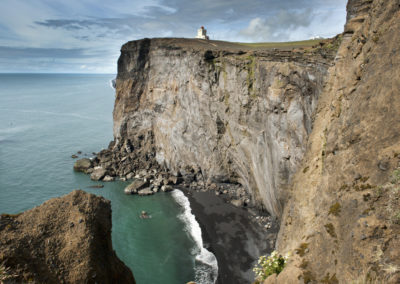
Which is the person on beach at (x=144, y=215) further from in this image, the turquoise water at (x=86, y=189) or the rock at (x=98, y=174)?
the rock at (x=98, y=174)

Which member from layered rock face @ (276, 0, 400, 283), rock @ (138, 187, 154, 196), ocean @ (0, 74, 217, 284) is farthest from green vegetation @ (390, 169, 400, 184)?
rock @ (138, 187, 154, 196)

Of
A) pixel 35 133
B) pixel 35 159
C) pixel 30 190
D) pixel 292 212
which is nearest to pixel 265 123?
pixel 292 212

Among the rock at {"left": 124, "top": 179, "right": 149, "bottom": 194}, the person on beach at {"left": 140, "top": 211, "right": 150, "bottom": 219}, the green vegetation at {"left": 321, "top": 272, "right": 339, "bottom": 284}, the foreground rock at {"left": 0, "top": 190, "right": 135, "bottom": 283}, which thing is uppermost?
the green vegetation at {"left": 321, "top": 272, "right": 339, "bottom": 284}

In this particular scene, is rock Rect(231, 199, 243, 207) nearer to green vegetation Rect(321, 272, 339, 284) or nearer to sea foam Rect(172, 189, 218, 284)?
sea foam Rect(172, 189, 218, 284)

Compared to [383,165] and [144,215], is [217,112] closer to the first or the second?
[144,215]

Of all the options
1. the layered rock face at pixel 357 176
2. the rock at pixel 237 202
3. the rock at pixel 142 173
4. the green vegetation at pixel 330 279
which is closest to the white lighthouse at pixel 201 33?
the rock at pixel 142 173
